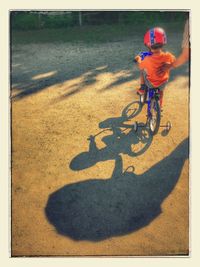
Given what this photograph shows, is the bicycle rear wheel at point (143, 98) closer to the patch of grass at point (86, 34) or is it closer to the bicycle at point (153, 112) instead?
the bicycle at point (153, 112)

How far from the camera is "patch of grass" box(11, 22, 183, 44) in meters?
11.7

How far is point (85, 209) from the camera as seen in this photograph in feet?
18.4

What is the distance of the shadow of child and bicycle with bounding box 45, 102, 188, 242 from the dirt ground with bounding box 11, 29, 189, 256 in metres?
0.02

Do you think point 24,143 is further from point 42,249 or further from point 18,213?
point 42,249

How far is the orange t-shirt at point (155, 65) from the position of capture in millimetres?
6605

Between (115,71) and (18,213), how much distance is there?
5204 millimetres

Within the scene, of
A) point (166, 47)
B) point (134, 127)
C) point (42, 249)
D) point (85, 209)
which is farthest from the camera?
point (166, 47)

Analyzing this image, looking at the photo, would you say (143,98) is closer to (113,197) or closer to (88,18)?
(113,197)

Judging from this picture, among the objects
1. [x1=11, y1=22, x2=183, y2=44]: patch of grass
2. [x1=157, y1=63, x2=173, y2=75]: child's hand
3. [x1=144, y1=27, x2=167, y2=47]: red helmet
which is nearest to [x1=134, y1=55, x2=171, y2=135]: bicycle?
[x1=157, y1=63, x2=173, y2=75]: child's hand

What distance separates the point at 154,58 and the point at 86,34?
597 cm

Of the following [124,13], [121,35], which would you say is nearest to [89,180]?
[121,35]

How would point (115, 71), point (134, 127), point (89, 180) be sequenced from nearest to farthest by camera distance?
point (89, 180) → point (134, 127) → point (115, 71)

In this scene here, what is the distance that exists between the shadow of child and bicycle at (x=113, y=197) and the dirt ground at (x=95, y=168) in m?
0.02

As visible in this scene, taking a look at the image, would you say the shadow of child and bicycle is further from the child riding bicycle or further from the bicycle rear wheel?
the bicycle rear wheel
